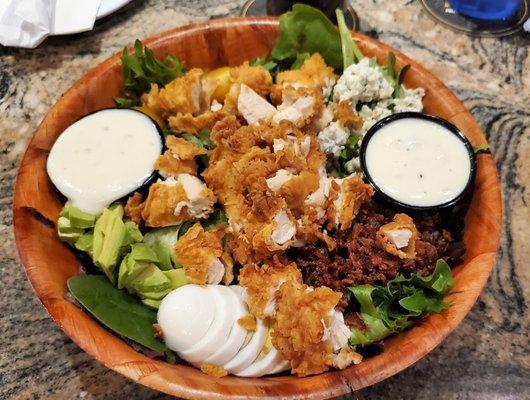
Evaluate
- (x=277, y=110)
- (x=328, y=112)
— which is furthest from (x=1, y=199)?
(x=328, y=112)

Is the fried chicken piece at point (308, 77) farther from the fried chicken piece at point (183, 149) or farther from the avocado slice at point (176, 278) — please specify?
the avocado slice at point (176, 278)

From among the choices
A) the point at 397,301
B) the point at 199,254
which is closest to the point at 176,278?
the point at 199,254

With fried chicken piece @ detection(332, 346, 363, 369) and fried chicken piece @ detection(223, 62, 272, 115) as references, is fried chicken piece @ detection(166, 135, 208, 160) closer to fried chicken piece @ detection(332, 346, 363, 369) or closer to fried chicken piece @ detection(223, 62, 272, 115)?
fried chicken piece @ detection(223, 62, 272, 115)

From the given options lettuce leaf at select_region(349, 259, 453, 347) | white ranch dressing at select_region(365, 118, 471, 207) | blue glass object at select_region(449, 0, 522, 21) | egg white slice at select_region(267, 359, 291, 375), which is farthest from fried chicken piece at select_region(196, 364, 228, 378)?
blue glass object at select_region(449, 0, 522, 21)

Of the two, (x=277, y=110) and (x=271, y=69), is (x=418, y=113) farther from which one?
(x=271, y=69)

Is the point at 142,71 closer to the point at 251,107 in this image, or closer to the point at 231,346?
the point at 251,107
